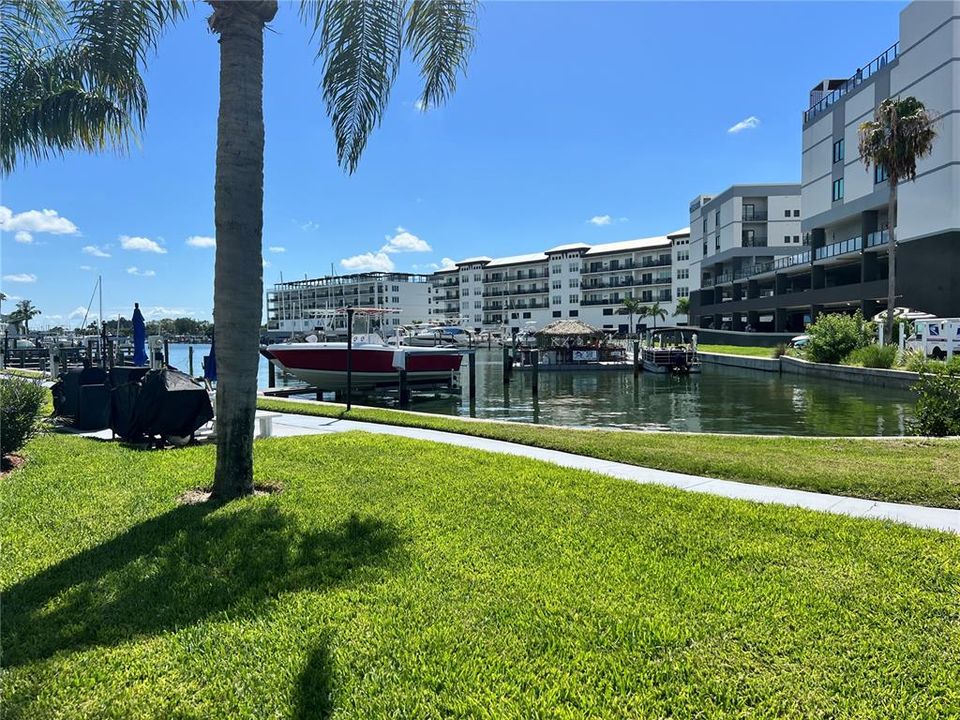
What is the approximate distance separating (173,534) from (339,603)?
2355 mm

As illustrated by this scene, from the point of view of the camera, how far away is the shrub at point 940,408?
1177 centimetres

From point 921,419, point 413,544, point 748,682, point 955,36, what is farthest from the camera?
point 955,36

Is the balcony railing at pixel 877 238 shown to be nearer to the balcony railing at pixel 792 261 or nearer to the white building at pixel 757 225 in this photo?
the balcony railing at pixel 792 261

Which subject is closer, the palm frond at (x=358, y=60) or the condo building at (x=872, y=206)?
the palm frond at (x=358, y=60)

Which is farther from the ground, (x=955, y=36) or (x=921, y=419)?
(x=955, y=36)

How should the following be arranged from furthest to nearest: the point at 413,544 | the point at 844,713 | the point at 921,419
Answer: the point at 921,419, the point at 413,544, the point at 844,713

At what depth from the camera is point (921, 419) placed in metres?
12.3

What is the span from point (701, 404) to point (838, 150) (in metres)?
41.6

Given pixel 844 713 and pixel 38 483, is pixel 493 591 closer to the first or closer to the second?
pixel 844 713

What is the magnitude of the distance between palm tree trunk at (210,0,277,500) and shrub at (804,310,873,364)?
111 feet

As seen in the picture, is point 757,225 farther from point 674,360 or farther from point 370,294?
point 370,294

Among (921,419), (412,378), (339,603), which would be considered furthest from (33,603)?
(412,378)

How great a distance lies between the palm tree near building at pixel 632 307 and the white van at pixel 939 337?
63.4 metres

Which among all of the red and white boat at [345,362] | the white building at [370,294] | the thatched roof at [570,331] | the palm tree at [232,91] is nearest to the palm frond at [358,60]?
the palm tree at [232,91]
